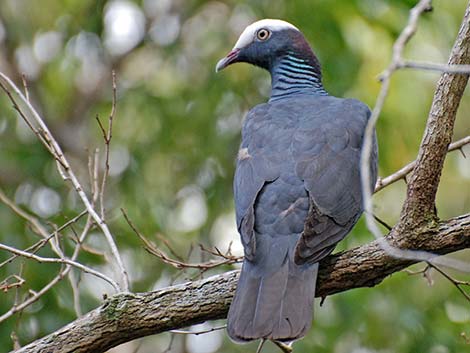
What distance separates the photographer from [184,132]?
8.39 meters

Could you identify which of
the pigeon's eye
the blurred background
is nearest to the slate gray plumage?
the pigeon's eye

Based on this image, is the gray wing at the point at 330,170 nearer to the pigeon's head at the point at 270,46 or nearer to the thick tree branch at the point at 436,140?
the thick tree branch at the point at 436,140

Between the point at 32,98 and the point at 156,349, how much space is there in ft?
8.31

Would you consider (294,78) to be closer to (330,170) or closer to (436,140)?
(330,170)

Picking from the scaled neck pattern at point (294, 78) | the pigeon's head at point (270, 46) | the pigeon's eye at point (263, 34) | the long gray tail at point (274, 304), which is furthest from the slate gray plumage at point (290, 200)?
the pigeon's eye at point (263, 34)

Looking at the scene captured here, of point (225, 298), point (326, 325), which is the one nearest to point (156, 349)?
point (326, 325)

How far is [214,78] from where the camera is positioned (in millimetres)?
8148

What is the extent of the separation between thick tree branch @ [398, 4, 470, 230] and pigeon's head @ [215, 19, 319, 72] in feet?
6.43

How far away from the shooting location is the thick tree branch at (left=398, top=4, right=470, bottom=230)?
11.8 ft

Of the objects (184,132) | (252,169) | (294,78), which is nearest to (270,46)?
(294,78)

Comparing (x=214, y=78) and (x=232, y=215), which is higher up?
(x=214, y=78)

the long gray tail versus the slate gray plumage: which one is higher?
the slate gray plumage

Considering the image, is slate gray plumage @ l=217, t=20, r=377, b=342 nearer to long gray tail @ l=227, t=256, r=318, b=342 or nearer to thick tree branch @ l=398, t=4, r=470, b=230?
long gray tail @ l=227, t=256, r=318, b=342

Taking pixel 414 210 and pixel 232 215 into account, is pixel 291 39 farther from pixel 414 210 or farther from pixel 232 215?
pixel 232 215
